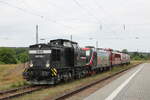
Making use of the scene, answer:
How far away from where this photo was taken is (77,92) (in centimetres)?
1347

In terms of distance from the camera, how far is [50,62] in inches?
677

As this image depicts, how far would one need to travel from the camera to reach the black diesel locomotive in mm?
16875

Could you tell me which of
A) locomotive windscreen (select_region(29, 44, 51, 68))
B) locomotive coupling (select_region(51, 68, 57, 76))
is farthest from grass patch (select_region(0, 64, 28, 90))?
locomotive coupling (select_region(51, 68, 57, 76))

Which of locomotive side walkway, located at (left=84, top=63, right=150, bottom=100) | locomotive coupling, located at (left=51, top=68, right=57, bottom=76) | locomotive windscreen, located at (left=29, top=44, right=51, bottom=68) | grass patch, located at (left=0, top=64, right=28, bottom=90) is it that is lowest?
grass patch, located at (left=0, top=64, right=28, bottom=90)

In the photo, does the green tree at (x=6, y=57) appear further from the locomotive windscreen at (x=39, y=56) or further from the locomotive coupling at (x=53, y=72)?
the locomotive coupling at (x=53, y=72)

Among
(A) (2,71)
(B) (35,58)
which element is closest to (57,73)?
(B) (35,58)

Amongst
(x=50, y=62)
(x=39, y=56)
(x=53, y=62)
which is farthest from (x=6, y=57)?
(x=50, y=62)

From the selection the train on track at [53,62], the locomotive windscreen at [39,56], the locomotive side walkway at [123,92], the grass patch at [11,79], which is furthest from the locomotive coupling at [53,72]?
the locomotive side walkway at [123,92]

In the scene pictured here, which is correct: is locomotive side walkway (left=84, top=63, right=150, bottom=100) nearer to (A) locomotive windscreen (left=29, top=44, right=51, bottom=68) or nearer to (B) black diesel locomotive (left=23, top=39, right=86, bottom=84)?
(B) black diesel locomotive (left=23, top=39, right=86, bottom=84)

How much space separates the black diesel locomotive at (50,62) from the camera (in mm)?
16875

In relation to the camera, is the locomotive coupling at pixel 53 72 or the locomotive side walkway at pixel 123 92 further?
the locomotive coupling at pixel 53 72

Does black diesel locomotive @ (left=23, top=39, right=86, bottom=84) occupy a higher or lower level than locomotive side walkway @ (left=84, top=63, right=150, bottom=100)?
higher

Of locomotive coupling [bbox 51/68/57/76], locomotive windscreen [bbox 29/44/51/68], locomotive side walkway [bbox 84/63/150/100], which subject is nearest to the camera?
locomotive side walkway [bbox 84/63/150/100]

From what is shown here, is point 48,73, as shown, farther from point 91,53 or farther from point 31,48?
point 91,53
